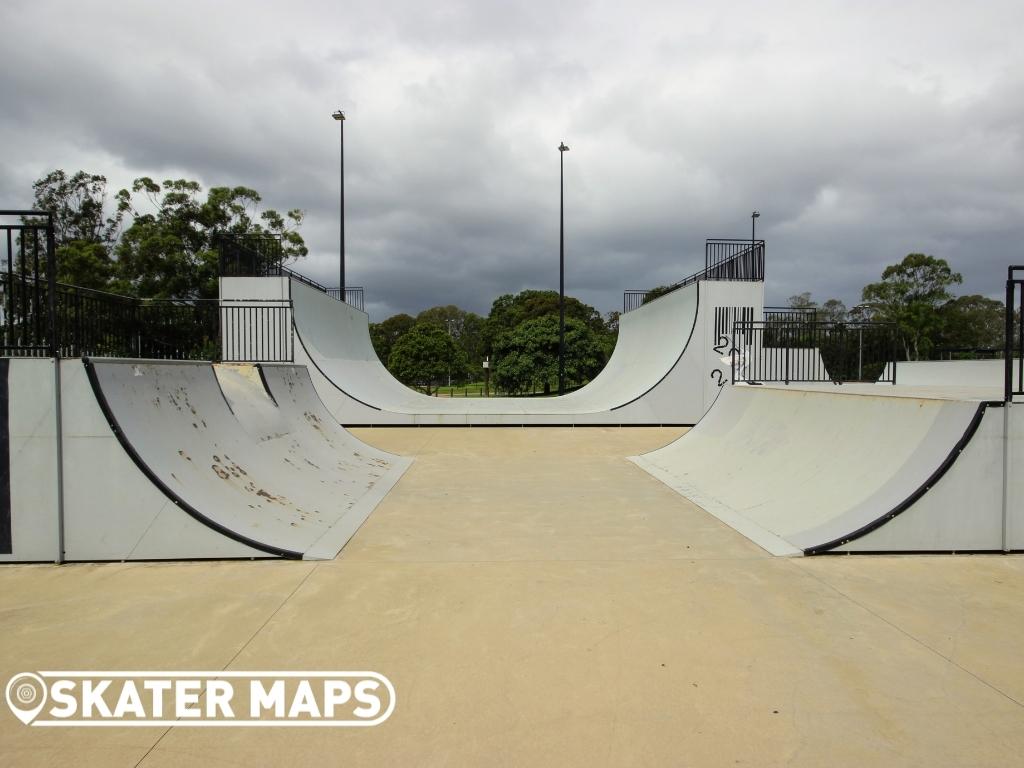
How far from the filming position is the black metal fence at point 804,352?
968 centimetres

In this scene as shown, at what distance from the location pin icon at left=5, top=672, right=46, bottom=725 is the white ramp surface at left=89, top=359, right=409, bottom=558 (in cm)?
172

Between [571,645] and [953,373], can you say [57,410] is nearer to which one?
[571,645]

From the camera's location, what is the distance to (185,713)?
2.36 m

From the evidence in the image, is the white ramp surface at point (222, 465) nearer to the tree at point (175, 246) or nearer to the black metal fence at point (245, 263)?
the black metal fence at point (245, 263)

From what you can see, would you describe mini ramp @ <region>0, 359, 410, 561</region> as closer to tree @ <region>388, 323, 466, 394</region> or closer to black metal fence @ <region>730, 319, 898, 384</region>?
black metal fence @ <region>730, 319, 898, 384</region>

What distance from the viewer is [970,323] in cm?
4359

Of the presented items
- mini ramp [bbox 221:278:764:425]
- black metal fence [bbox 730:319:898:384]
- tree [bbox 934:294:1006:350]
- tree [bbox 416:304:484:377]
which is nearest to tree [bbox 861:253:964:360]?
tree [bbox 934:294:1006:350]

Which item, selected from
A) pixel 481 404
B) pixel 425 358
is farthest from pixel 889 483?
pixel 425 358

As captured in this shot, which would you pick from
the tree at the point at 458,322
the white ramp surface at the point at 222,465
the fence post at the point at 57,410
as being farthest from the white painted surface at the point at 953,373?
the tree at the point at 458,322

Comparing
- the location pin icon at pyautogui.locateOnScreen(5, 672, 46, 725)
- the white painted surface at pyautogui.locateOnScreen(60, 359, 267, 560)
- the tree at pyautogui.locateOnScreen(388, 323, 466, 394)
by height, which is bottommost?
the location pin icon at pyautogui.locateOnScreen(5, 672, 46, 725)

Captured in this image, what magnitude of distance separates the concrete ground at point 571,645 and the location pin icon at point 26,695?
55 millimetres

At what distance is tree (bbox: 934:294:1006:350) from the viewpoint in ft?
133
